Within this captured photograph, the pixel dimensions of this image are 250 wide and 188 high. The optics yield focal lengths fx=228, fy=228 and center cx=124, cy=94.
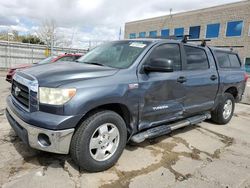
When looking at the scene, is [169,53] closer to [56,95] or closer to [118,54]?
[118,54]

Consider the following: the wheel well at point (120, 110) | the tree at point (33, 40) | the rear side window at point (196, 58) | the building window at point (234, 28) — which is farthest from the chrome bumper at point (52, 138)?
the tree at point (33, 40)

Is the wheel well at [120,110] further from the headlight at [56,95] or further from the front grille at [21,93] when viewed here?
the front grille at [21,93]

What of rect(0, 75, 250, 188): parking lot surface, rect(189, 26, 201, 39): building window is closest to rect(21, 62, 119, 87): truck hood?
rect(0, 75, 250, 188): parking lot surface

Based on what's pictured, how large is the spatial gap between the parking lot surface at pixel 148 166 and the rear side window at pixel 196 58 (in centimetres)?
145

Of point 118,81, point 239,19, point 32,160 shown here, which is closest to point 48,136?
point 32,160

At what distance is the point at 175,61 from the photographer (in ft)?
13.3

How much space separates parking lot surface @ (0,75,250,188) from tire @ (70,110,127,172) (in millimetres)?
A: 173

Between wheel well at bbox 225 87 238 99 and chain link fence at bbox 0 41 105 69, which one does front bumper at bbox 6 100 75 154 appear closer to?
wheel well at bbox 225 87 238 99

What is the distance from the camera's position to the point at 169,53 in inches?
156

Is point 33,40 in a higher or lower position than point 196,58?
higher

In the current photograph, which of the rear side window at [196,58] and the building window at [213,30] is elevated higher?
the building window at [213,30]

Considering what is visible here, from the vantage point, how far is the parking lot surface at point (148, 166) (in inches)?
113

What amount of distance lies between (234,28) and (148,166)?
26642 mm

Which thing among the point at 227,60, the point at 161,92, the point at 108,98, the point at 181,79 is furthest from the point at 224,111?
the point at 108,98
